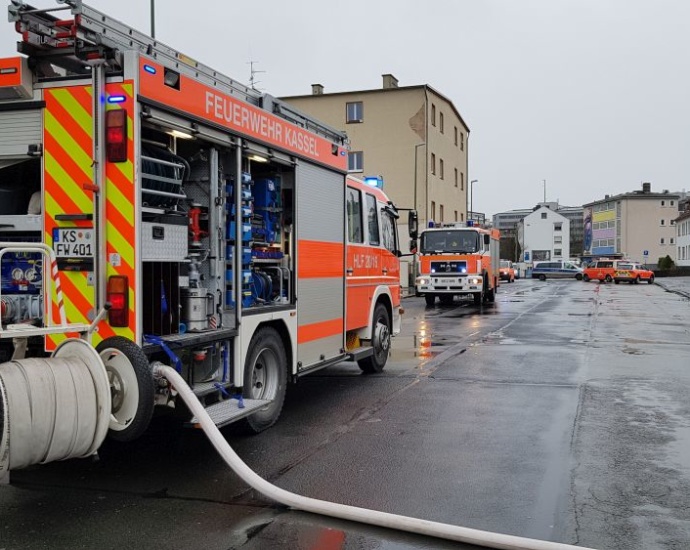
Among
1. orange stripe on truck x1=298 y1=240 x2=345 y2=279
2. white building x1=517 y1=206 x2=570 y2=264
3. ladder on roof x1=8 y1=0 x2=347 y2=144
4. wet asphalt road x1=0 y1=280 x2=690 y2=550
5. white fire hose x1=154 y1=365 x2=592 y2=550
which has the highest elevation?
white building x1=517 y1=206 x2=570 y2=264

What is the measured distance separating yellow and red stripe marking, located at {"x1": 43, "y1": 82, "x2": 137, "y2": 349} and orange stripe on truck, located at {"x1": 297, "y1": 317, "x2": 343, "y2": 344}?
9.00ft

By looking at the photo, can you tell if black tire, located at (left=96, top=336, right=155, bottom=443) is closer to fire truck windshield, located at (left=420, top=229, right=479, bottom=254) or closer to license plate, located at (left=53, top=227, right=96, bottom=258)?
license plate, located at (left=53, top=227, right=96, bottom=258)

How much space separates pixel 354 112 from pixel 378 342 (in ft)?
128

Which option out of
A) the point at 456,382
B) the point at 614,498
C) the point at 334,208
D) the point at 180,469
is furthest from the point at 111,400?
the point at 456,382

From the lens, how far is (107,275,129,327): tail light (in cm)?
488

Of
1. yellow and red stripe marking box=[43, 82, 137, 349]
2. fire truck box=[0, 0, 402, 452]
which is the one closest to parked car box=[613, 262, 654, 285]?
fire truck box=[0, 0, 402, 452]

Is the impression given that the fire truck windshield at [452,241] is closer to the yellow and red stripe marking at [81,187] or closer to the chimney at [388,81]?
the yellow and red stripe marking at [81,187]

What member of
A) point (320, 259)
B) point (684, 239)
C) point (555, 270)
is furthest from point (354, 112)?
point (684, 239)

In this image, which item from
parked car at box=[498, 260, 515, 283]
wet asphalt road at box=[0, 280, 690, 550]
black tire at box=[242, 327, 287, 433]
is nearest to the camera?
wet asphalt road at box=[0, 280, 690, 550]

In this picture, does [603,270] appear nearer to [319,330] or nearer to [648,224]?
[319,330]

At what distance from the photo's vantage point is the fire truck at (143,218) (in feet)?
16.0

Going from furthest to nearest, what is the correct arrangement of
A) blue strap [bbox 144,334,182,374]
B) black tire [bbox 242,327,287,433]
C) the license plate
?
black tire [bbox 242,327,287,433]
blue strap [bbox 144,334,182,374]
the license plate

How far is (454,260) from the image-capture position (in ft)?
85.6

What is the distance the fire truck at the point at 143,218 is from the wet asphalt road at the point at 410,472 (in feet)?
1.84
